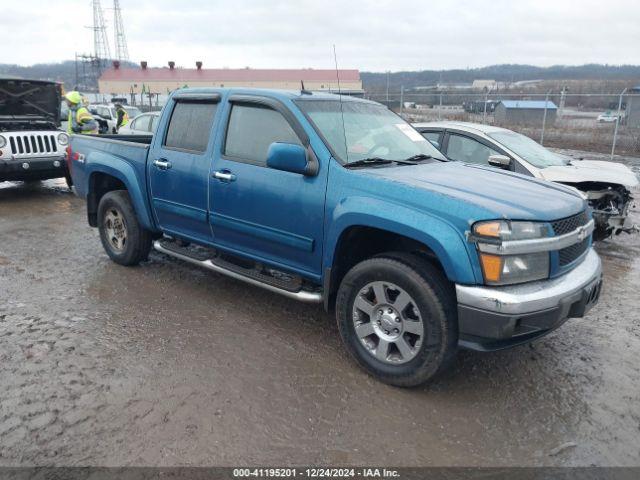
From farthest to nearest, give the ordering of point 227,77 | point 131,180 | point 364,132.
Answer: point 227,77, point 131,180, point 364,132

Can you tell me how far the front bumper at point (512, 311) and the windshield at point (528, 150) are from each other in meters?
3.89

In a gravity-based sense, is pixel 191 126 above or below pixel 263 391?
above

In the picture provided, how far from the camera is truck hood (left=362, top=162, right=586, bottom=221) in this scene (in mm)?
3078

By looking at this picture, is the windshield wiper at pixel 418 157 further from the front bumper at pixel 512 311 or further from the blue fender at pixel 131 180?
the blue fender at pixel 131 180

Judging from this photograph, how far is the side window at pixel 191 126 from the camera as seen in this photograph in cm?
Result: 453

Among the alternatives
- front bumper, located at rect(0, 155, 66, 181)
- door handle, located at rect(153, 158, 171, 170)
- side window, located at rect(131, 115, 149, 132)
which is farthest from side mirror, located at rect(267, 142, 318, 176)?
side window, located at rect(131, 115, 149, 132)

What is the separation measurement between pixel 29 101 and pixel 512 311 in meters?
10.2

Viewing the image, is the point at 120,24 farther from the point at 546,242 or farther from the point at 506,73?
the point at 546,242

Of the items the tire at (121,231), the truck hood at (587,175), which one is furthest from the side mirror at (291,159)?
the truck hood at (587,175)

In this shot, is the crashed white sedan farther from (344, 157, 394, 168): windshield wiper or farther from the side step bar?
the side step bar

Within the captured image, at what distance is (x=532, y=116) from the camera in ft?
85.4

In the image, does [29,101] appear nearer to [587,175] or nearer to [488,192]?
[488,192]

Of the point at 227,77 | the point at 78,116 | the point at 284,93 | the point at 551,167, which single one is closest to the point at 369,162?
the point at 284,93

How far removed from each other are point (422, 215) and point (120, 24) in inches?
4314
